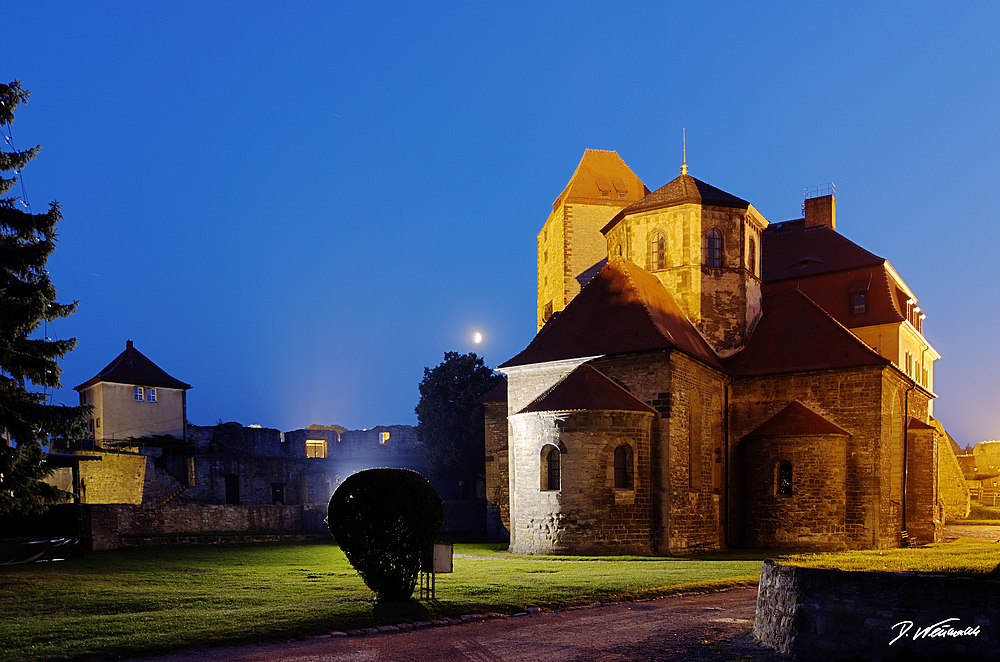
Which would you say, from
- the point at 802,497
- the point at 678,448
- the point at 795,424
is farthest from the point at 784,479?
the point at 678,448

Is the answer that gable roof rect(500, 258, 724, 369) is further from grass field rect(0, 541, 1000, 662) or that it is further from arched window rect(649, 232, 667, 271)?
grass field rect(0, 541, 1000, 662)

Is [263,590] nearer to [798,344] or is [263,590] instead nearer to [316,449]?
[798,344]

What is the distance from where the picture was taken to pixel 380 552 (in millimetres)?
12164

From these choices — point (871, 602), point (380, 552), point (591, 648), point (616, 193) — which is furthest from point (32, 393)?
point (616, 193)

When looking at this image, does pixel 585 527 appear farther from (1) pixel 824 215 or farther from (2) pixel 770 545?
(1) pixel 824 215

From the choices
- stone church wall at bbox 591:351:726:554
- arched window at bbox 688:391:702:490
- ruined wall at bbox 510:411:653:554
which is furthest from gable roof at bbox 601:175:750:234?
ruined wall at bbox 510:411:653:554

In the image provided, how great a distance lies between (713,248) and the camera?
30359 mm

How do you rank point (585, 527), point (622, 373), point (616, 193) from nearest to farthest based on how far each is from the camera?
1. point (585, 527)
2. point (622, 373)
3. point (616, 193)

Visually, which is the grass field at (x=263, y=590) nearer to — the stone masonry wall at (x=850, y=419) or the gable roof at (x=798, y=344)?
the stone masonry wall at (x=850, y=419)

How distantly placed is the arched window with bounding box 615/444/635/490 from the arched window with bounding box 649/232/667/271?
936 cm

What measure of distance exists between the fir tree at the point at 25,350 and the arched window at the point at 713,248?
2247 centimetres

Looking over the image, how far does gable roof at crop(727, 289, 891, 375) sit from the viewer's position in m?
27.7

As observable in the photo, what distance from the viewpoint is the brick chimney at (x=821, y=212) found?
1683 inches

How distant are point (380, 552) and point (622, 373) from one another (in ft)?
47.9
